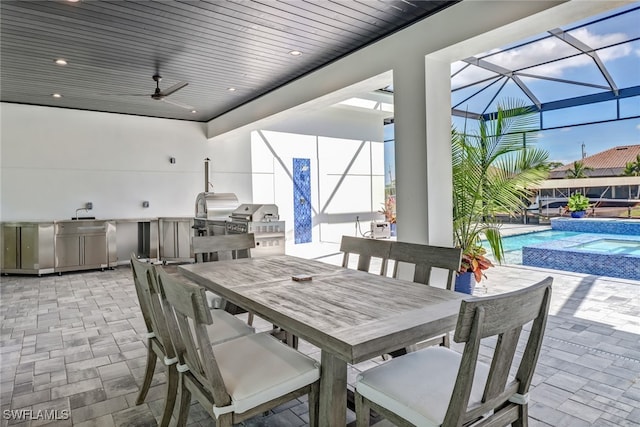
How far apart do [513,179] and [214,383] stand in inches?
153

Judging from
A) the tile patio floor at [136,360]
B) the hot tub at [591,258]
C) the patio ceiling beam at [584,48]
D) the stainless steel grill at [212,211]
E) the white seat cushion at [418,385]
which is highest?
the patio ceiling beam at [584,48]

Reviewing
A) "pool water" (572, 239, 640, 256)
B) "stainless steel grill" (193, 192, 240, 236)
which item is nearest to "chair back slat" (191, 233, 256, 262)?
"stainless steel grill" (193, 192, 240, 236)

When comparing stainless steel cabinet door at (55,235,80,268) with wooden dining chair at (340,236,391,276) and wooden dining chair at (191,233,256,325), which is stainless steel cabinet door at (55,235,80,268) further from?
wooden dining chair at (340,236,391,276)

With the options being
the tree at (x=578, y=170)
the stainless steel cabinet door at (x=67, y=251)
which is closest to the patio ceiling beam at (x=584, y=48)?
the tree at (x=578, y=170)

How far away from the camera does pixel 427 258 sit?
231 cm

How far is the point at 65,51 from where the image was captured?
4.24m

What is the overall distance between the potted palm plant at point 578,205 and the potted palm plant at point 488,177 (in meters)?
7.05

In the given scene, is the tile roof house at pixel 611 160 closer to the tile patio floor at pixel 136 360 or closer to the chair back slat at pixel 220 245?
the tile patio floor at pixel 136 360

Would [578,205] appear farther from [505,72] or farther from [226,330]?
[226,330]

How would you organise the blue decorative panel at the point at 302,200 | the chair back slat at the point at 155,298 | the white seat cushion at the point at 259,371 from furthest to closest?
1. the blue decorative panel at the point at 302,200
2. the chair back slat at the point at 155,298
3. the white seat cushion at the point at 259,371

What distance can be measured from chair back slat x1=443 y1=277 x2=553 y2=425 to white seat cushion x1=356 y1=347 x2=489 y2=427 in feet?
0.26

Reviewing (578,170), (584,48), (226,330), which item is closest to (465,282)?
(226,330)

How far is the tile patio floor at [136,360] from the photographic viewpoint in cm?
212

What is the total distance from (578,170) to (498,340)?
35.9 ft
